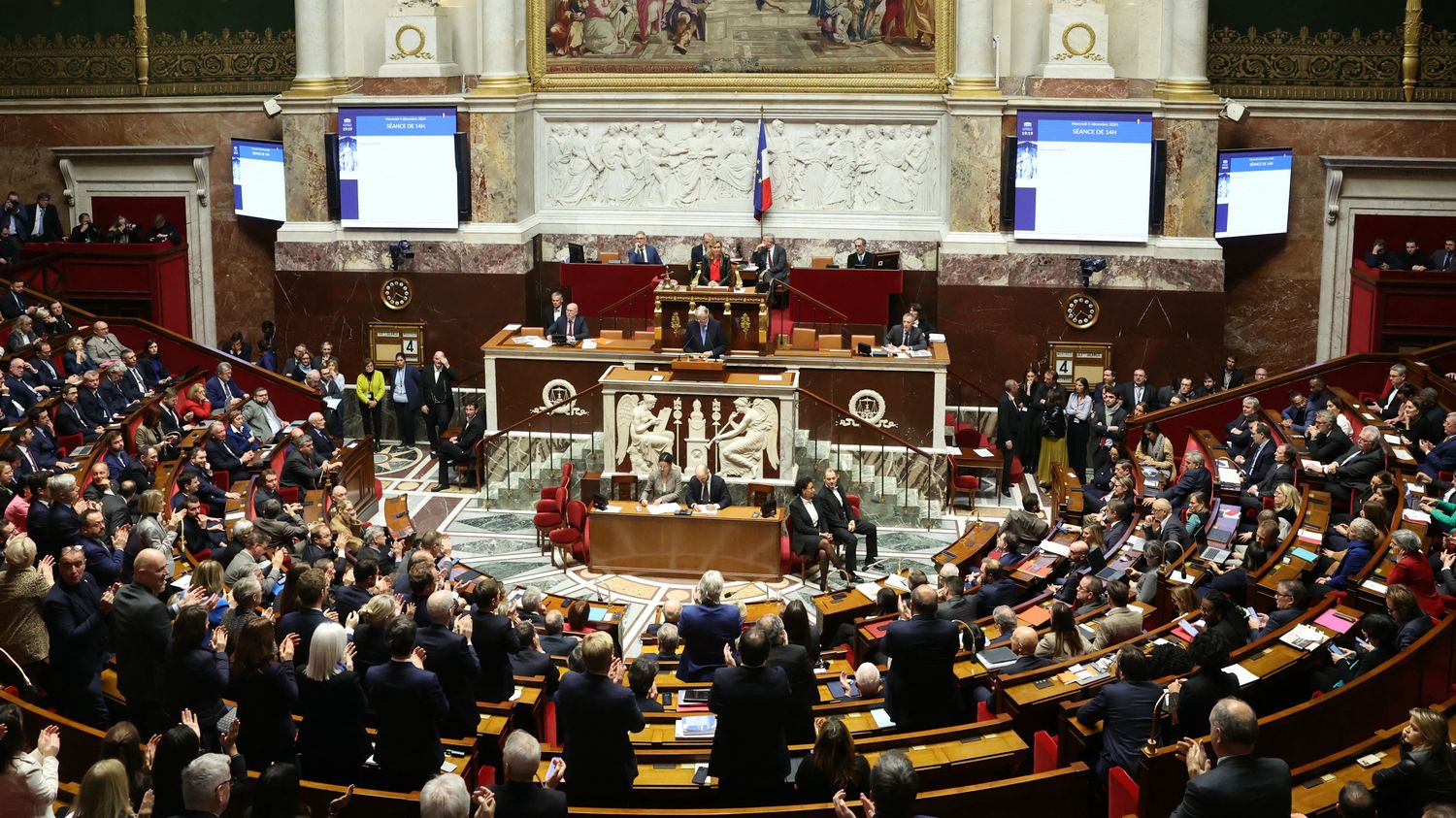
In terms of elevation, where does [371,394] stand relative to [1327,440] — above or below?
below

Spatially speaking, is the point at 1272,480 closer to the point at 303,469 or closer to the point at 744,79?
the point at 303,469

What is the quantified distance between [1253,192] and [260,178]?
46.3 ft

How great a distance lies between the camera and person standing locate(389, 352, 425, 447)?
2066 cm

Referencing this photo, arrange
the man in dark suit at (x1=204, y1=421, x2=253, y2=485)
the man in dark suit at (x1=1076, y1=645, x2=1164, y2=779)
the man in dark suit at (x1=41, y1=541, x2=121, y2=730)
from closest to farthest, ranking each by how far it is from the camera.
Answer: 1. the man in dark suit at (x1=1076, y1=645, x2=1164, y2=779)
2. the man in dark suit at (x1=41, y1=541, x2=121, y2=730)
3. the man in dark suit at (x1=204, y1=421, x2=253, y2=485)

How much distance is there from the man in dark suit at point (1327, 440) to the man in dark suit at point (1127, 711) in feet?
23.4

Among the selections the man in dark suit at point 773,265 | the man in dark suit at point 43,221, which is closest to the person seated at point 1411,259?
the man in dark suit at point 773,265

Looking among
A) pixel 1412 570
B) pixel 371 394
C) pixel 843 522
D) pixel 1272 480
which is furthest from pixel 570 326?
pixel 1412 570

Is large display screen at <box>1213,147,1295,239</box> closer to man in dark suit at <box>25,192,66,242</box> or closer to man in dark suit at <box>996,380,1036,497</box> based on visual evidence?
man in dark suit at <box>996,380,1036,497</box>

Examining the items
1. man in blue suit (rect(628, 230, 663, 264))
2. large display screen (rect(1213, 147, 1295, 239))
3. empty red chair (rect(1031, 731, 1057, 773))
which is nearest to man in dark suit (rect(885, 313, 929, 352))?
man in blue suit (rect(628, 230, 663, 264))

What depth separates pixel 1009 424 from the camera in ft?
63.8

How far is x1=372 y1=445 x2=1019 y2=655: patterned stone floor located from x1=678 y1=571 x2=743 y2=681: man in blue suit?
12.4ft

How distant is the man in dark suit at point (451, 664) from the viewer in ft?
28.0

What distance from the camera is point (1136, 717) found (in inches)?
324

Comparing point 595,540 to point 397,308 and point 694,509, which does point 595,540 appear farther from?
→ point 397,308
